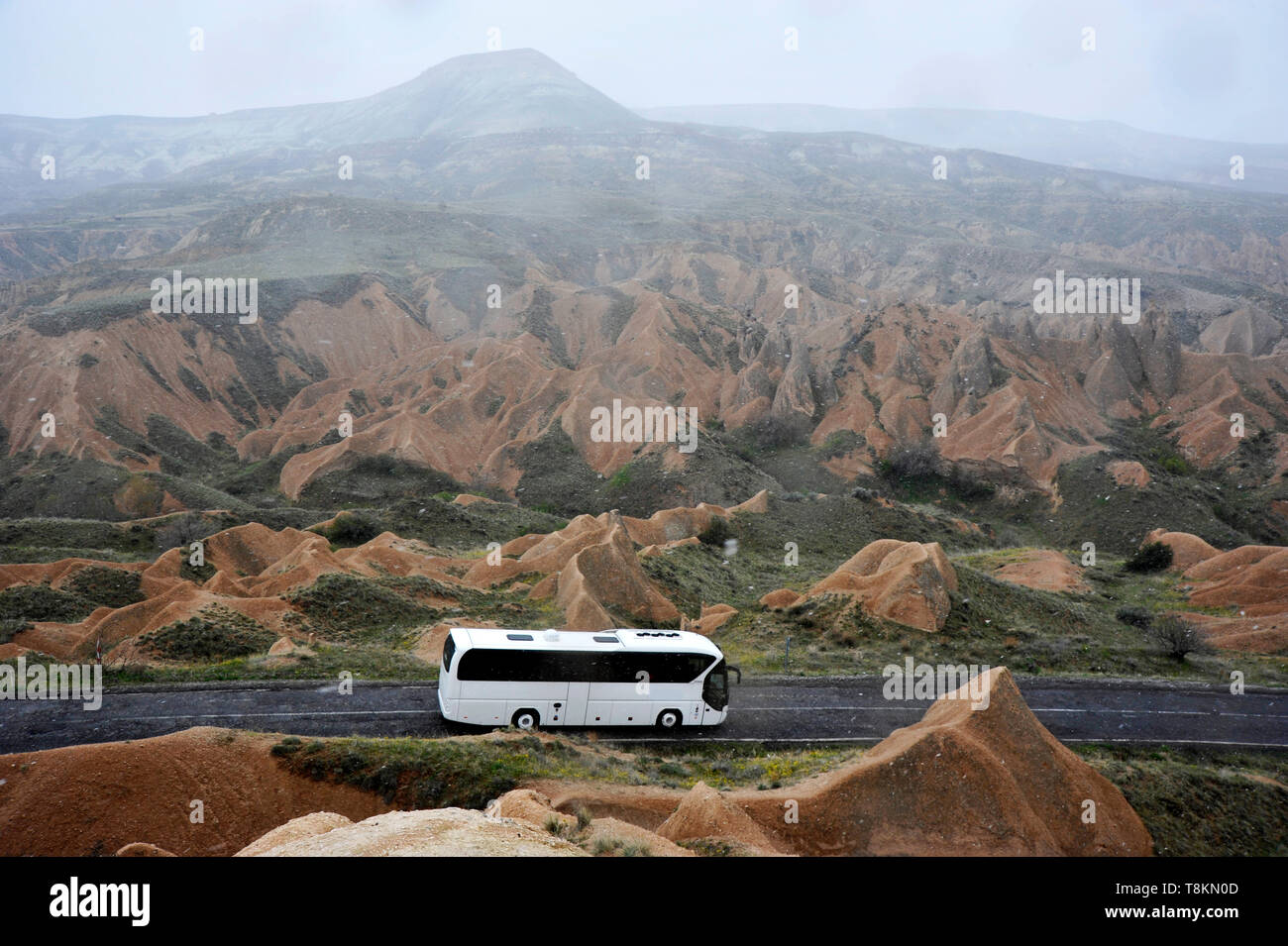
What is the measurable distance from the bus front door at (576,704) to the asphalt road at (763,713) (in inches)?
37.8

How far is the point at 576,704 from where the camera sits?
2194 cm

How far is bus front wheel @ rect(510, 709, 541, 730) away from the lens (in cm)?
2167

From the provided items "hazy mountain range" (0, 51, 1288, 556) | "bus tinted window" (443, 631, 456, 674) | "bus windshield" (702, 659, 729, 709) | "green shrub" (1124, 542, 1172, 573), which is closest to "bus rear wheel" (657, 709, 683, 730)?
"bus windshield" (702, 659, 729, 709)

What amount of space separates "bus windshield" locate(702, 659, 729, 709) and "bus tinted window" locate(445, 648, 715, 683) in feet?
1.23

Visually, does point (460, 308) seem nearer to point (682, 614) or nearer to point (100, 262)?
point (100, 262)

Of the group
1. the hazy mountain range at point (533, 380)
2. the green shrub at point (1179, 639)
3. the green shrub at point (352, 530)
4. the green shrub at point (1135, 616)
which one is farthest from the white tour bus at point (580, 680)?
the hazy mountain range at point (533, 380)

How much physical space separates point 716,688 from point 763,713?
291 centimetres

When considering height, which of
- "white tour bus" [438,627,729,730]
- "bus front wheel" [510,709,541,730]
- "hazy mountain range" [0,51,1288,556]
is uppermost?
"hazy mountain range" [0,51,1288,556]

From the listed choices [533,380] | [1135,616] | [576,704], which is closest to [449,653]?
[576,704]

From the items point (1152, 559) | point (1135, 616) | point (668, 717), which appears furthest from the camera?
point (1152, 559)

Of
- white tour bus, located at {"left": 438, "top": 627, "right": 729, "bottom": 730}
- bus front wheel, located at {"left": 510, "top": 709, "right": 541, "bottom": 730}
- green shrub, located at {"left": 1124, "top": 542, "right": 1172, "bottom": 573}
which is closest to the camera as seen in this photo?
white tour bus, located at {"left": 438, "top": 627, "right": 729, "bottom": 730}

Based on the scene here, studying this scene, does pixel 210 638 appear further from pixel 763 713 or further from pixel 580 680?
pixel 763 713

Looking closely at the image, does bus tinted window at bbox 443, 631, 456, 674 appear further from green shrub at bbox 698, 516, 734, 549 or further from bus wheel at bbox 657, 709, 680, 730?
green shrub at bbox 698, 516, 734, 549

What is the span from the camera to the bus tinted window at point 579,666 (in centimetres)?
2114
